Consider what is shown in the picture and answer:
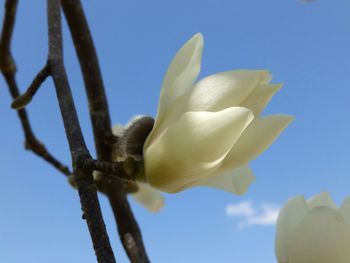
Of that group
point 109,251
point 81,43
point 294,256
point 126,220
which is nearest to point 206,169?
point 109,251

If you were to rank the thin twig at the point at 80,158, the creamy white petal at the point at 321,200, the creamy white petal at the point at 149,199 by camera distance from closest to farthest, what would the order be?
the thin twig at the point at 80,158, the creamy white petal at the point at 321,200, the creamy white petal at the point at 149,199

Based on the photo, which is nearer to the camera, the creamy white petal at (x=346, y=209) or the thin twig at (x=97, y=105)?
the creamy white petal at (x=346, y=209)

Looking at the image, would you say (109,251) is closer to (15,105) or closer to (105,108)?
(15,105)

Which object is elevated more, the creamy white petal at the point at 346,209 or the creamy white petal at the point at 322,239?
the creamy white petal at the point at 346,209

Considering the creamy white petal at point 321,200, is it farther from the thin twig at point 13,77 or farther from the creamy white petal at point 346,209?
the thin twig at point 13,77

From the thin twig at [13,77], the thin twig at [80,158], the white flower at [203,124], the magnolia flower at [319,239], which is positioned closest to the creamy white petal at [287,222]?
the magnolia flower at [319,239]

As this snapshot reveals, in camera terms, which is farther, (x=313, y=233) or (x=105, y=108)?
(x=105, y=108)
